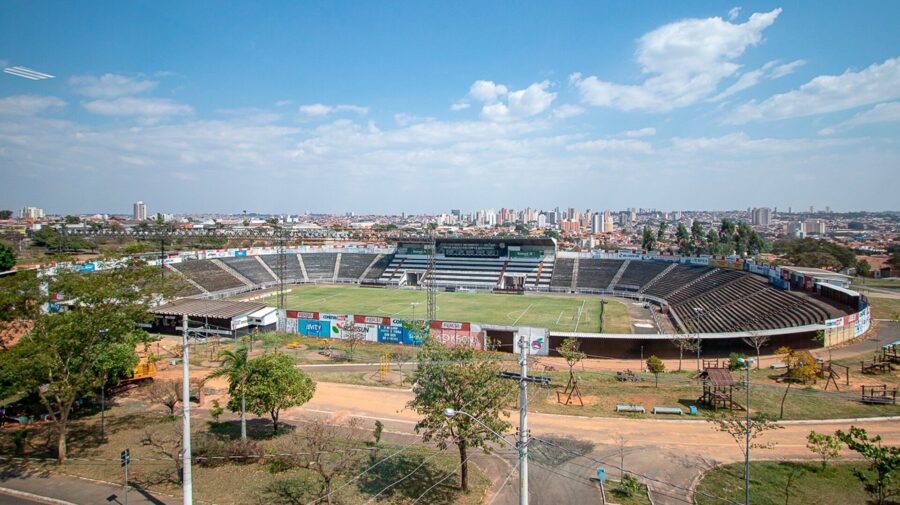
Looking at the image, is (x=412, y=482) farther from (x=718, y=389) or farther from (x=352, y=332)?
(x=352, y=332)

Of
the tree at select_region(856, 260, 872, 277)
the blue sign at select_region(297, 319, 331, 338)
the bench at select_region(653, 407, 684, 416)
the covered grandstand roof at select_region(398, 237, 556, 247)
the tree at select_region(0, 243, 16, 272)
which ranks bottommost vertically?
the blue sign at select_region(297, 319, 331, 338)

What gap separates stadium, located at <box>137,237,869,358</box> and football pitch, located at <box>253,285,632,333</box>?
0.62 feet

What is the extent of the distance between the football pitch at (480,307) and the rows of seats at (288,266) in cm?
550

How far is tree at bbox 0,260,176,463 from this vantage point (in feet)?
61.4

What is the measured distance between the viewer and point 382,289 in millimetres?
75875

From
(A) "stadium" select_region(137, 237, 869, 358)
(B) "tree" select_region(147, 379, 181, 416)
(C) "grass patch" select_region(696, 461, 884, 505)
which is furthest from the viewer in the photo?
(A) "stadium" select_region(137, 237, 869, 358)

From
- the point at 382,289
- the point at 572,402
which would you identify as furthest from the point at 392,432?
the point at 382,289

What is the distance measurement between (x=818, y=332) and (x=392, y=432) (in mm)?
29076

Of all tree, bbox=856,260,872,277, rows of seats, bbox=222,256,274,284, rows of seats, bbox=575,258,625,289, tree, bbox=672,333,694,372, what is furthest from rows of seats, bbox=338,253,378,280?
tree, bbox=856,260,872,277

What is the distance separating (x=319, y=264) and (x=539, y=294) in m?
39.0

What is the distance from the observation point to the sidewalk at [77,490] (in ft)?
54.4

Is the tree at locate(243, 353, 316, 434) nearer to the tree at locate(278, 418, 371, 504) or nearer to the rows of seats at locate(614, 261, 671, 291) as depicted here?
the tree at locate(278, 418, 371, 504)

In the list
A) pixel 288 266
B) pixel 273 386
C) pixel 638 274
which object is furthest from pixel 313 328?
pixel 638 274

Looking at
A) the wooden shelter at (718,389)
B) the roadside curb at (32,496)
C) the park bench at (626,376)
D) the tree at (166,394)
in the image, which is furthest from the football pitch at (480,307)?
the roadside curb at (32,496)
